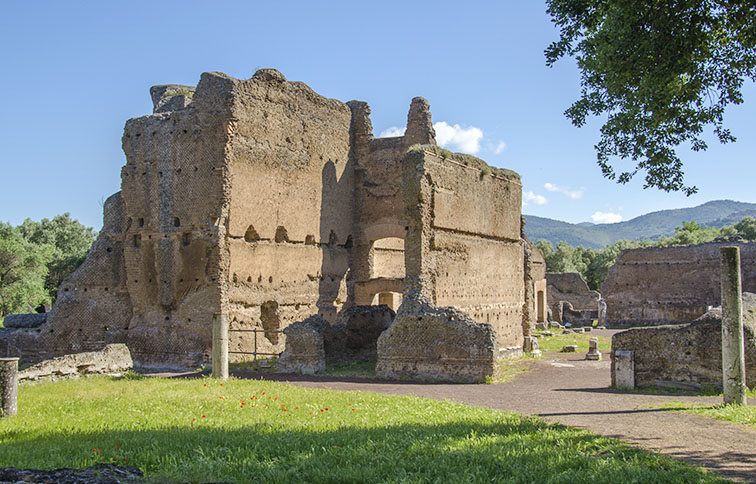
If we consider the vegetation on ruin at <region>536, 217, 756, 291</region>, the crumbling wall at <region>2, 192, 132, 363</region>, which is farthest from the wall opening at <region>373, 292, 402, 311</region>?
the vegetation on ruin at <region>536, 217, 756, 291</region>

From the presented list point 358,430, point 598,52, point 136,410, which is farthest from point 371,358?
point 598,52

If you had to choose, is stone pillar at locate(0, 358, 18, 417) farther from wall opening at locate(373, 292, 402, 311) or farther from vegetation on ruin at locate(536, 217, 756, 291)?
vegetation on ruin at locate(536, 217, 756, 291)

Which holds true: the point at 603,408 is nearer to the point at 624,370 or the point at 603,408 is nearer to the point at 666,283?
the point at 624,370

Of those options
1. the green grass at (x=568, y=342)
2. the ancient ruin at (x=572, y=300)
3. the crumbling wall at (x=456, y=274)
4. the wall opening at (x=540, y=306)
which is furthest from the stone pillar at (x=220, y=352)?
the ancient ruin at (x=572, y=300)

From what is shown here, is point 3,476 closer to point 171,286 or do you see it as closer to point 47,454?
point 47,454

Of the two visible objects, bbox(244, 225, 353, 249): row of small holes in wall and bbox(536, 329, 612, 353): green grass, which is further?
bbox(536, 329, 612, 353): green grass

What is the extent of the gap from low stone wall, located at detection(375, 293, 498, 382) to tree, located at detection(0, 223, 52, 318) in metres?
22.7

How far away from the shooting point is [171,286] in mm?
18609

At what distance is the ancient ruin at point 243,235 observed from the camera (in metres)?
18.0

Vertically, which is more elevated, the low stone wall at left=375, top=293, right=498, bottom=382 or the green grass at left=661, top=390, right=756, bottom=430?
the low stone wall at left=375, top=293, right=498, bottom=382

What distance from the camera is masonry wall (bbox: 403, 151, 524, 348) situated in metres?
17.0

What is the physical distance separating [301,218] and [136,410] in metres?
11.6

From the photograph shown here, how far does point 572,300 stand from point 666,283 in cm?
614

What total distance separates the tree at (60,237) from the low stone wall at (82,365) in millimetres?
26197
